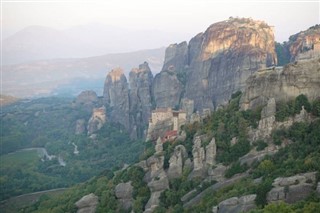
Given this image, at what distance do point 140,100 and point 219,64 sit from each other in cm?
1671

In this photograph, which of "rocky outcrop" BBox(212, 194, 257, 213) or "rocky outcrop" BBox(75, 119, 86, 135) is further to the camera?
"rocky outcrop" BBox(75, 119, 86, 135)

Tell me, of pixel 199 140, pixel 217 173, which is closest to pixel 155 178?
pixel 199 140

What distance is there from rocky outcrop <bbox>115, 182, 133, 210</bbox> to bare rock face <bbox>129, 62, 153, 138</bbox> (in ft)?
132

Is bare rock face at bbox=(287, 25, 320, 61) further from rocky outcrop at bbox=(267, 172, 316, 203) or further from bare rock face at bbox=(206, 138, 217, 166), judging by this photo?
rocky outcrop at bbox=(267, 172, 316, 203)

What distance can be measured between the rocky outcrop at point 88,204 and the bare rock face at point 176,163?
684 cm

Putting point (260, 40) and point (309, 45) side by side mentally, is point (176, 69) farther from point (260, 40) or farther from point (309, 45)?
point (309, 45)

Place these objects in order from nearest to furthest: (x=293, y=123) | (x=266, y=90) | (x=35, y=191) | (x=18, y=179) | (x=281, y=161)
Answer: (x=281, y=161)
(x=293, y=123)
(x=266, y=90)
(x=35, y=191)
(x=18, y=179)

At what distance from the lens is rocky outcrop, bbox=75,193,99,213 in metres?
Result: 44.4

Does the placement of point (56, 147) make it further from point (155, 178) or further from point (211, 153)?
point (211, 153)

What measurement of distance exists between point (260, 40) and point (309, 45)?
7912 mm

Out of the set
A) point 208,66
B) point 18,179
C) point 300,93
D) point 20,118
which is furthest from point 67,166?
point 300,93

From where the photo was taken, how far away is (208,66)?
259 ft

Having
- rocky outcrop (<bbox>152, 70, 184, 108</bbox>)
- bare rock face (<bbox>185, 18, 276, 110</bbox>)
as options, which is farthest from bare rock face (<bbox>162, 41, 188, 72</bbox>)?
bare rock face (<bbox>185, 18, 276, 110</bbox>)

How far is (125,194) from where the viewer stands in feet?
141
